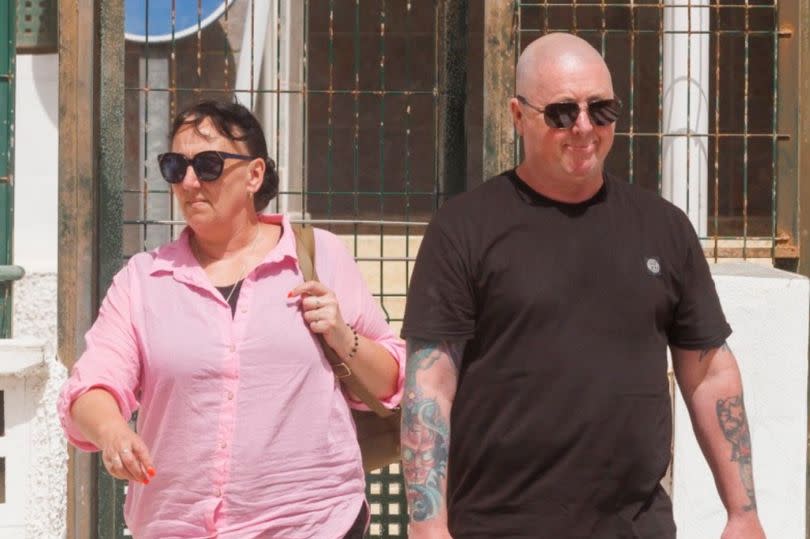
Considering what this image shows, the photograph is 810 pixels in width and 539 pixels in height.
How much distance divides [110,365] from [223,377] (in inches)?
10.0

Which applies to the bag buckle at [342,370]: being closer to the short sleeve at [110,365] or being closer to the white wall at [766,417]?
the short sleeve at [110,365]

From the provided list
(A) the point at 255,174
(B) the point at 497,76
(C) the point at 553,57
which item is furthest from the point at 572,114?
(B) the point at 497,76

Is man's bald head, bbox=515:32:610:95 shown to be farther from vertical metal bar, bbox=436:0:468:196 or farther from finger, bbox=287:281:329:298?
vertical metal bar, bbox=436:0:468:196

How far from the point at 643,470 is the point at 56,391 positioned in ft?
8.74

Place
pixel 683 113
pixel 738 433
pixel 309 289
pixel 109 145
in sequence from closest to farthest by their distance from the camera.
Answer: pixel 738 433 < pixel 309 289 < pixel 109 145 < pixel 683 113

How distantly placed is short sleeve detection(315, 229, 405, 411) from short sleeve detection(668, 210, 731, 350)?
72 centimetres

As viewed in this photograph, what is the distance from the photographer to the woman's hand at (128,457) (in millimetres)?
3162

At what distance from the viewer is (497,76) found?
16.5 ft

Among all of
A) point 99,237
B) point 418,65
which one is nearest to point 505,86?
point 99,237

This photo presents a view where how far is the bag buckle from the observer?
139 inches

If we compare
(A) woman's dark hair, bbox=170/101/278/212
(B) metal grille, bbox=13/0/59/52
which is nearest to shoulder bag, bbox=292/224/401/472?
(A) woman's dark hair, bbox=170/101/278/212

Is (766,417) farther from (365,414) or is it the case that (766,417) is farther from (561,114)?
(561,114)

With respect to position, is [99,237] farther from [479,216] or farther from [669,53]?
[669,53]

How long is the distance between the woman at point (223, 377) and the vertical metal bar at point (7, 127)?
1954 mm
